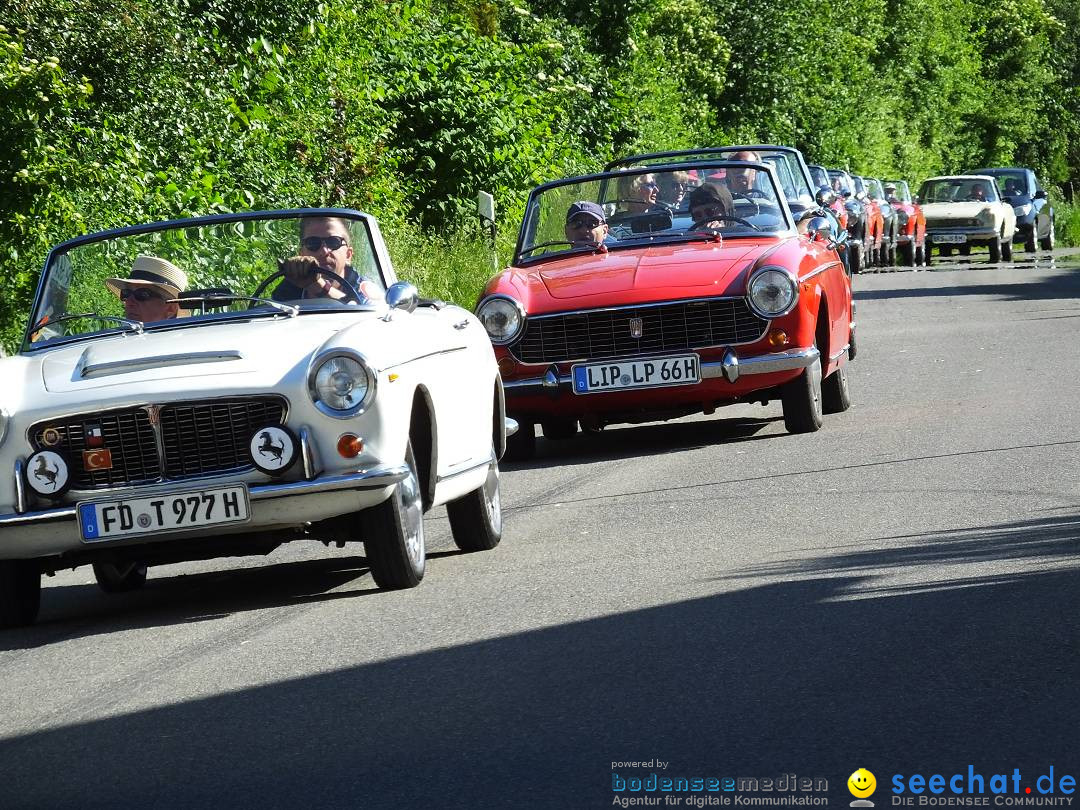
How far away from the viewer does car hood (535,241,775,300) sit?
37.4ft

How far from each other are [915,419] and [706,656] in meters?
6.69

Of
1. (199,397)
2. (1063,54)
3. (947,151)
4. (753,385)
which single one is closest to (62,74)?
(753,385)

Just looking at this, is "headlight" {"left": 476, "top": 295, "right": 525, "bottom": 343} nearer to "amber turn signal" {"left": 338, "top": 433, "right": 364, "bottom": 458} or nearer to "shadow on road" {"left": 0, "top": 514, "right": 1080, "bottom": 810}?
"amber turn signal" {"left": 338, "top": 433, "right": 364, "bottom": 458}

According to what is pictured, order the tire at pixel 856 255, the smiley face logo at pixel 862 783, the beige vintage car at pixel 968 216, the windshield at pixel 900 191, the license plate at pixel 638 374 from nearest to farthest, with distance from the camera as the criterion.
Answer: the smiley face logo at pixel 862 783
the license plate at pixel 638 374
the tire at pixel 856 255
the beige vintage car at pixel 968 216
the windshield at pixel 900 191

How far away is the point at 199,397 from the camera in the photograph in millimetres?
6859

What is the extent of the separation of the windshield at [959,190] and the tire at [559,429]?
1080 inches

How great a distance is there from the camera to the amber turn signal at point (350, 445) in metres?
6.88

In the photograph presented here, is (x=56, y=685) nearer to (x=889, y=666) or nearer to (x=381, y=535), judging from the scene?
(x=381, y=535)

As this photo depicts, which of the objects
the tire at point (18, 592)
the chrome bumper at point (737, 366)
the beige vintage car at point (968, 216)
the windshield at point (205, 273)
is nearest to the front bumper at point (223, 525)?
the tire at point (18, 592)

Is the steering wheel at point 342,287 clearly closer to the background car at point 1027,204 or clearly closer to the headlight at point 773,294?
the headlight at point 773,294

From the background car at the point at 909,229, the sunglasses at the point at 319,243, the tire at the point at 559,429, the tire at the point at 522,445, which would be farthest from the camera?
the background car at the point at 909,229

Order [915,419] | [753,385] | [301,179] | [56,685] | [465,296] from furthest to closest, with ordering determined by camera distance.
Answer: [465,296] < [301,179] < [915,419] < [753,385] < [56,685]

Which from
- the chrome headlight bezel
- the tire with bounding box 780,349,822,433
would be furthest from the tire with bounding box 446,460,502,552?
the tire with bounding box 780,349,822,433

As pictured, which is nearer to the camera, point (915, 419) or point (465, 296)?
point (915, 419)
